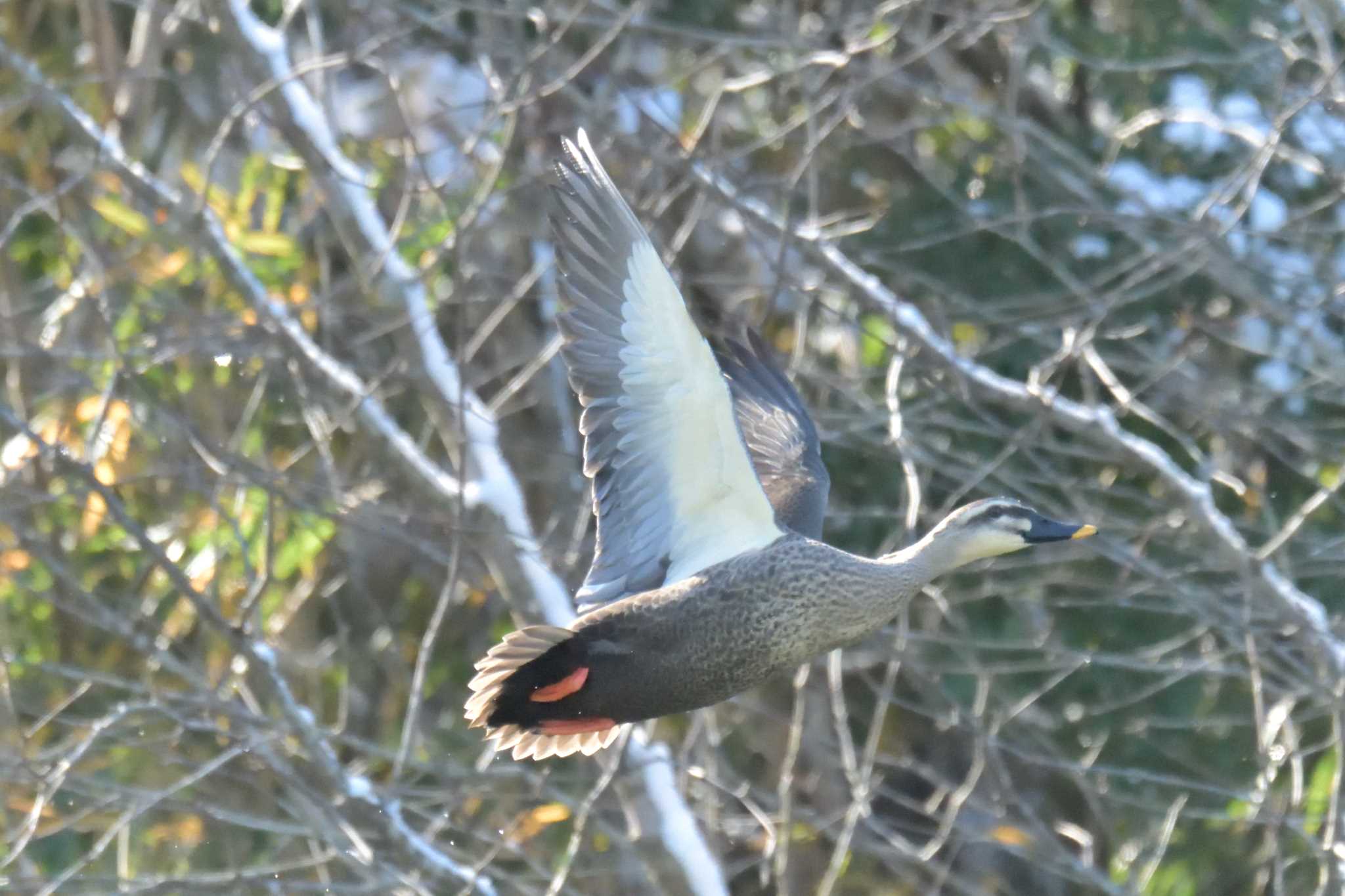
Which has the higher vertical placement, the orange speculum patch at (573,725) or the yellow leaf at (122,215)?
the yellow leaf at (122,215)

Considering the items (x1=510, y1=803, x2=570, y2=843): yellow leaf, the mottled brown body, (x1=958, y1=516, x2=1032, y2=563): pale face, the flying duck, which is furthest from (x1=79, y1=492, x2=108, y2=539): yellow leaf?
(x1=958, y1=516, x2=1032, y2=563): pale face

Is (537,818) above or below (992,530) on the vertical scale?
below

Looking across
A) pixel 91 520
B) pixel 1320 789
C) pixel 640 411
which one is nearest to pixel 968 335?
pixel 1320 789

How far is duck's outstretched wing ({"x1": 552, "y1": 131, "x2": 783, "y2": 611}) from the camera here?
4457 millimetres

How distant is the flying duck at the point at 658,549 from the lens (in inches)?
177

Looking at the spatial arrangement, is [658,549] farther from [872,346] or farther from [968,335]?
[968,335]

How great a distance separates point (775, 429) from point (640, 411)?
1.06 meters

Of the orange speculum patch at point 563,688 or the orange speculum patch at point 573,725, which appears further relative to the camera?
the orange speculum patch at point 573,725

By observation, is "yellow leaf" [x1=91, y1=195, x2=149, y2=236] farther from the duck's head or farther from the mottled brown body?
the duck's head

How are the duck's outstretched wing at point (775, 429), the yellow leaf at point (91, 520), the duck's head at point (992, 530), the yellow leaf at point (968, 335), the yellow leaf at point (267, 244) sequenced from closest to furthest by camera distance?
the duck's head at point (992, 530)
the duck's outstretched wing at point (775, 429)
the yellow leaf at point (91, 520)
the yellow leaf at point (267, 244)
the yellow leaf at point (968, 335)

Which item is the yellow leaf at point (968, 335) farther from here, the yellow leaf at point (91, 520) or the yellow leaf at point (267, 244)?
the yellow leaf at point (91, 520)

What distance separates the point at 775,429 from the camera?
5.63 meters

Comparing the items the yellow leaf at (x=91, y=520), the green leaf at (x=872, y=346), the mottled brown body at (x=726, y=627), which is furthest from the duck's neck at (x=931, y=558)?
the green leaf at (x=872, y=346)

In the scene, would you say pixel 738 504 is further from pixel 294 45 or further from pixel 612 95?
pixel 294 45
